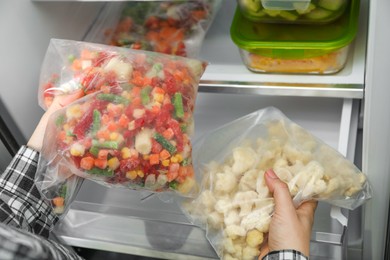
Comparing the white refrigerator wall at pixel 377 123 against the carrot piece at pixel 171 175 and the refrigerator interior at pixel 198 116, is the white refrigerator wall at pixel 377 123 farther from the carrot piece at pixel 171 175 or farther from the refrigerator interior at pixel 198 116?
the carrot piece at pixel 171 175

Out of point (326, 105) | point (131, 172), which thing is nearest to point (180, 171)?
point (131, 172)

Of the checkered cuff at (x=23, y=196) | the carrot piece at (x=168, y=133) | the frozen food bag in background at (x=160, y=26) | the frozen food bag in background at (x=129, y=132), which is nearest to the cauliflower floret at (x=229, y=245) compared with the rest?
the frozen food bag in background at (x=129, y=132)

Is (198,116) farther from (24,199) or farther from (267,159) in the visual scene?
(24,199)

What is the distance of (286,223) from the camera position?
2.69ft

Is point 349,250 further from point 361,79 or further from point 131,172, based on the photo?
point 131,172

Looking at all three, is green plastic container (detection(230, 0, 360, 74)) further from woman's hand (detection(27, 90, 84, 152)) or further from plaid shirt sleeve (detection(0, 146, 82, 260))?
plaid shirt sleeve (detection(0, 146, 82, 260))

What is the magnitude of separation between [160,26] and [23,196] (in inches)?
19.1

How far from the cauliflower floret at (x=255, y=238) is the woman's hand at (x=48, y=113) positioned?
0.37 metres

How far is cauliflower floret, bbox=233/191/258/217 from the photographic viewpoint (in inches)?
35.4

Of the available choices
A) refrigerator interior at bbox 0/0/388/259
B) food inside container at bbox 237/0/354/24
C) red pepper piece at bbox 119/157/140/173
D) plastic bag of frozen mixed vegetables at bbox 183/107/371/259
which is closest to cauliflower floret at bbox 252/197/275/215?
plastic bag of frozen mixed vegetables at bbox 183/107/371/259

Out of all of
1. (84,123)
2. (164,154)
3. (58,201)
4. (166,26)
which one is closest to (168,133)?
(164,154)

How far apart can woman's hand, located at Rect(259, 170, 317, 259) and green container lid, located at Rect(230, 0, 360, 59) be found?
24 cm

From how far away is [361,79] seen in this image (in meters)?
0.96

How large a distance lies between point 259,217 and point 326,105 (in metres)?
0.36
